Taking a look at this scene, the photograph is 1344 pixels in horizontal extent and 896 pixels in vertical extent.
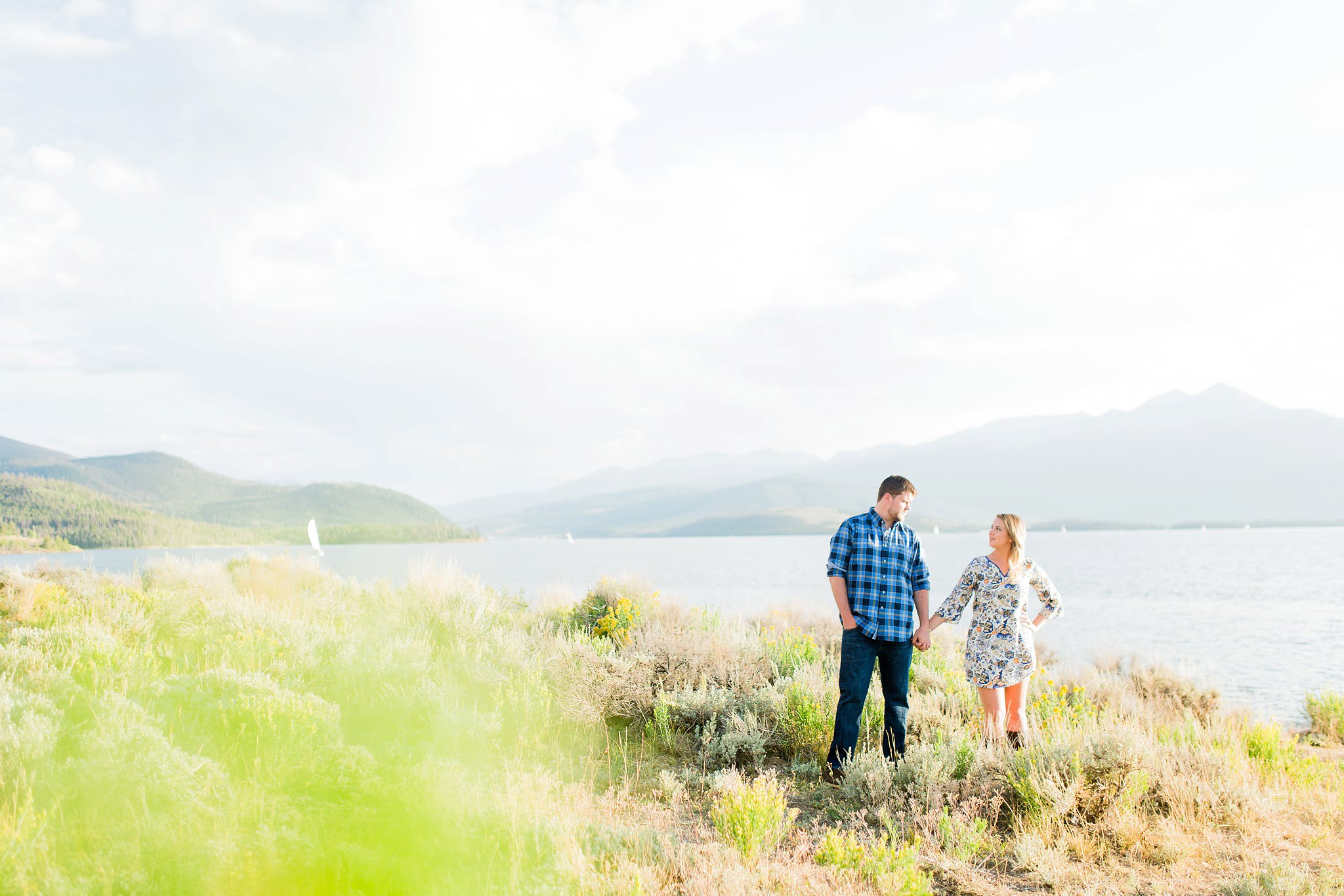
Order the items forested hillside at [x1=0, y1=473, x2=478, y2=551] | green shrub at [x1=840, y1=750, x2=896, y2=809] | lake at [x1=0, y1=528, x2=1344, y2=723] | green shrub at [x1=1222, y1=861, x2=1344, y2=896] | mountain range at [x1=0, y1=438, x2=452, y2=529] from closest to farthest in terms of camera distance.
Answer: green shrub at [x1=1222, y1=861, x2=1344, y2=896] < green shrub at [x1=840, y1=750, x2=896, y2=809] < lake at [x1=0, y1=528, x2=1344, y2=723] < forested hillside at [x1=0, y1=473, x2=478, y2=551] < mountain range at [x1=0, y1=438, x2=452, y2=529]

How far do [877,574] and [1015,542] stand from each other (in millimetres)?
1285

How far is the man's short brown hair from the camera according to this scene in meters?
5.73

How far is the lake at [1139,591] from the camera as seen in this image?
1477cm

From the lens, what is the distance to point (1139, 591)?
3206 cm

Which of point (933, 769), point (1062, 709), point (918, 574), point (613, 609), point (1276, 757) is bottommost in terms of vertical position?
point (1276, 757)

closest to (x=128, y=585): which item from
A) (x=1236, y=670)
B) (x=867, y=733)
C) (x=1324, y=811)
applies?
(x=867, y=733)

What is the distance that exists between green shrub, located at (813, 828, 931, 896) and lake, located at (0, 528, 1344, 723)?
841cm

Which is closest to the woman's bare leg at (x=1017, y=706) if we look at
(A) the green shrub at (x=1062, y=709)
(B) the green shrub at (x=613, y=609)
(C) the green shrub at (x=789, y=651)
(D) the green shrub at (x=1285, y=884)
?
(A) the green shrub at (x=1062, y=709)

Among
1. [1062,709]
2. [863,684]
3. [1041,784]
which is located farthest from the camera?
[1062,709]

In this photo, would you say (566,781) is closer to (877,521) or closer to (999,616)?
(877,521)

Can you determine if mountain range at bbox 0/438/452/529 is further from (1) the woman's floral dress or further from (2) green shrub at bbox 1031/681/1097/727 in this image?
(1) the woman's floral dress

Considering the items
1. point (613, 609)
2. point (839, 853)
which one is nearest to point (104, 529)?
point (613, 609)

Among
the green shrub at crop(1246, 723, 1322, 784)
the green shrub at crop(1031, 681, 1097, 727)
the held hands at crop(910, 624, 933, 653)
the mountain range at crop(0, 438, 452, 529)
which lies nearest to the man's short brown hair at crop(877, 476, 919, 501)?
the held hands at crop(910, 624, 933, 653)

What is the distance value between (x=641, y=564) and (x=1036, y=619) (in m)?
44.9
